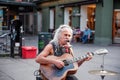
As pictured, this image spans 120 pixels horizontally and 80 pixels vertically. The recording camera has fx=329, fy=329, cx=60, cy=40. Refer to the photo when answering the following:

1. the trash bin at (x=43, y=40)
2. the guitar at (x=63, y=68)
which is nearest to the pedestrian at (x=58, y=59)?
the guitar at (x=63, y=68)

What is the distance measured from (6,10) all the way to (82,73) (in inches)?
1147

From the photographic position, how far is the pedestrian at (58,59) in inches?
191

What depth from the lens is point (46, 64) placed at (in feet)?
16.4

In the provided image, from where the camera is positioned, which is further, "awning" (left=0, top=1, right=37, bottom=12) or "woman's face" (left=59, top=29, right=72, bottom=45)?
"awning" (left=0, top=1, right=37, bottom=12)

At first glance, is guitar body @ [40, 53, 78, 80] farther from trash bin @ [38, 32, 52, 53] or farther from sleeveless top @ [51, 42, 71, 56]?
trash bin @ [38, 32, 52, 53]

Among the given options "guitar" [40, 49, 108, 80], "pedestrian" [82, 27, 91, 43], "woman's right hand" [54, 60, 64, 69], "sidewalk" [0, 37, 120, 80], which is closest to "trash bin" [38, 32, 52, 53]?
"sidewalk" [0, 37, 120, 80]

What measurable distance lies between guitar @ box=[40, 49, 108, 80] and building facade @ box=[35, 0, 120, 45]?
19281 mm

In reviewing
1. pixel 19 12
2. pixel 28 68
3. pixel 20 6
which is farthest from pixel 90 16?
pixel 28 68

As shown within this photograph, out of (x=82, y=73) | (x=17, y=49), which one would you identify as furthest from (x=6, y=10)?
(x=82, y=73)

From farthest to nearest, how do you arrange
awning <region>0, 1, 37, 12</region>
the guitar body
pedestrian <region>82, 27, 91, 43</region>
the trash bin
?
awning <region>0, 1, 37, 12</region> → pedestrian <region>82, 27, 91, 43</region> → the trash bin → the guitar body

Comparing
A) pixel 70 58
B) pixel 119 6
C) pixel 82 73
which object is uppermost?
pixel 119 6

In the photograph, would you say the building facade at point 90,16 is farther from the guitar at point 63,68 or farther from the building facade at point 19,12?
the guitar at point 63,68

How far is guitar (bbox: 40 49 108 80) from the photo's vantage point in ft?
15.9

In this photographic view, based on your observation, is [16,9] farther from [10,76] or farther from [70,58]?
[70,58]
